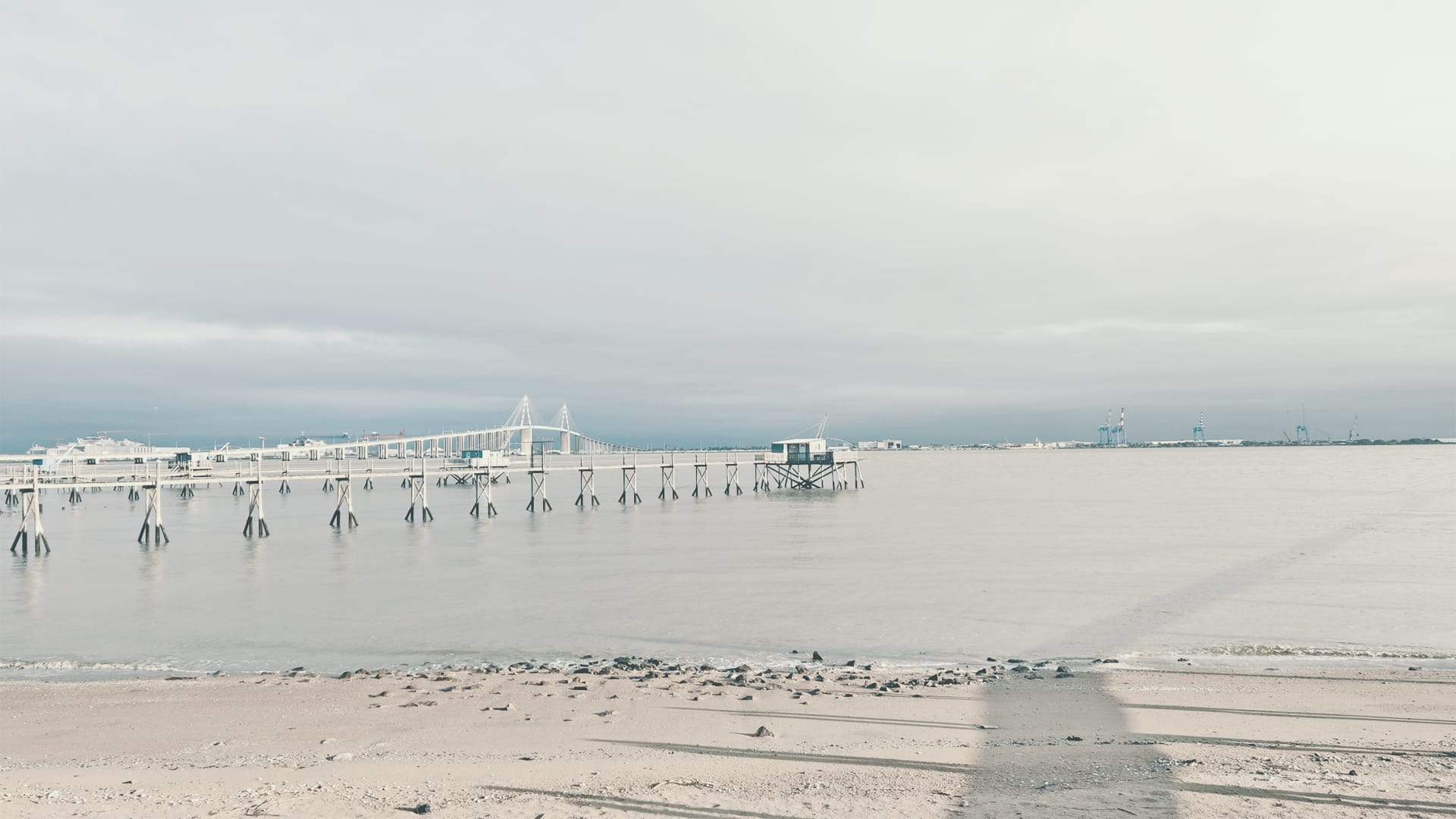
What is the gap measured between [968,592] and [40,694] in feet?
65.2

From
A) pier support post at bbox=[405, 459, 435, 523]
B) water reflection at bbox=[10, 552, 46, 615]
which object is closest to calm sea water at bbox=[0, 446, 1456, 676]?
water reflection at bbox=[10, 552, 46, 615]

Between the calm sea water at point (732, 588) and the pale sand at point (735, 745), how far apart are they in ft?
9.46

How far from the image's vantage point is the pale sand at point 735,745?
8.12 m

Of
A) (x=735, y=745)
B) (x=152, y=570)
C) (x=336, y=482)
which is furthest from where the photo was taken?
(x=336, y=482)

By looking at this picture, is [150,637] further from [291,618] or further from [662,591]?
[662,591]

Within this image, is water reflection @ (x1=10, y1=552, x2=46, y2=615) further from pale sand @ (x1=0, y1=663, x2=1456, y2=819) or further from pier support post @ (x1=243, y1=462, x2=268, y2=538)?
pale sand @ (x1=0, y1=663, x2=1456, y2=819)

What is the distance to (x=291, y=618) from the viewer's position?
816 inches

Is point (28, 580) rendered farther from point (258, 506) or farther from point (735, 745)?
point (735, 745)

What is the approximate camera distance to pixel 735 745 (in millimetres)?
10359

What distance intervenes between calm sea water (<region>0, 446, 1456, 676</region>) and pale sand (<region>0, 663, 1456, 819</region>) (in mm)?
2883

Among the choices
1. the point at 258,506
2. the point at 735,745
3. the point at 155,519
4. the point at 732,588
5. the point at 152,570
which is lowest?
the point at 152,570

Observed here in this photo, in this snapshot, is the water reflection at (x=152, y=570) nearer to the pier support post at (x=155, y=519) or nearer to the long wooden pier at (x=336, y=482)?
the pier support post at (x=155, y=519)

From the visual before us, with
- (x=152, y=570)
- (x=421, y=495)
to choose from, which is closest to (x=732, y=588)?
(x=152, y=570)

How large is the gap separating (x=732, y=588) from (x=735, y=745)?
1437 cm
